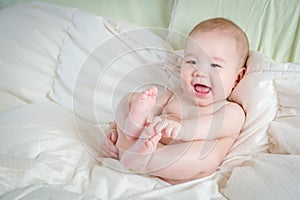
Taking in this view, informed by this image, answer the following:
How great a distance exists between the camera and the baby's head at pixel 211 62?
96 cm

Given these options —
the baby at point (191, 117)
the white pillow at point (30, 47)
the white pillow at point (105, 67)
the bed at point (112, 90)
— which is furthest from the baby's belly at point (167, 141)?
the white pillow at point (30, 47)

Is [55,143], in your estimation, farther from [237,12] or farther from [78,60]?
[237,12]

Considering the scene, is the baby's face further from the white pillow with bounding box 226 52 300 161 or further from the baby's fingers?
the baby's fingers

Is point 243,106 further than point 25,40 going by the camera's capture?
No

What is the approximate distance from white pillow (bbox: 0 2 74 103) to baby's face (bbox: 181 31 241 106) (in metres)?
0.51

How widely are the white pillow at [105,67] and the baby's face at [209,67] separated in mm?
122

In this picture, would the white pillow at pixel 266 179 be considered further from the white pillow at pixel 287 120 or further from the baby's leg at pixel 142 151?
the baby's leg at pixel 142 151

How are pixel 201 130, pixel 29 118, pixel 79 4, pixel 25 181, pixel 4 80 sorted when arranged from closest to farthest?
pixel 25 181 → pixel 201 130 → pixel 29 118 → pixel 4 80 → pixel 79 4

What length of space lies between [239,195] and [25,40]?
0.89m

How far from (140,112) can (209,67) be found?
0.78 ft

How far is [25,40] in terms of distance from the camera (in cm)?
126

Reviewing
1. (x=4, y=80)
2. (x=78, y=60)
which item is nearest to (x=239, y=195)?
(x=78, y=60)

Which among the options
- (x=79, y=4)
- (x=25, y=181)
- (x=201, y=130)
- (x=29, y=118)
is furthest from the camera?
(x=79, y=4)

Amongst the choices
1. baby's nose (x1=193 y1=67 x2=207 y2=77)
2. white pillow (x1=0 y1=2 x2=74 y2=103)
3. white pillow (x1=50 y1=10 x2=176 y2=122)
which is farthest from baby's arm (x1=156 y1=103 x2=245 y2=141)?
white pillow (x1=0 y1=2 x2=74 y2=103)
